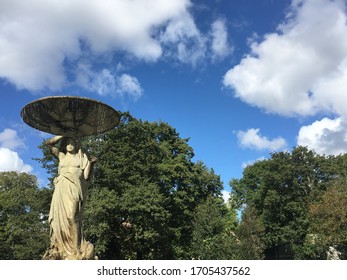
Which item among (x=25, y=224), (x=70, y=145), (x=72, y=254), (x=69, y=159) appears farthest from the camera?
(x=25, y=224)

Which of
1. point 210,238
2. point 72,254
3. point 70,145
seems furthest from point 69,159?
point 210,238

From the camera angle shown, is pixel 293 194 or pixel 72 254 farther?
pixel 293 194

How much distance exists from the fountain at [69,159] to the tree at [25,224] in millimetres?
23656

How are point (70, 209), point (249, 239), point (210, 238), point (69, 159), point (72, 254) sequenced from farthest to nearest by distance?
1. point (249, 239)
2. point (210, 238)
3. point (69, 159)
4. point (70, 209)
5. point (72, 254)

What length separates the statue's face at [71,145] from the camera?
11.6 meters

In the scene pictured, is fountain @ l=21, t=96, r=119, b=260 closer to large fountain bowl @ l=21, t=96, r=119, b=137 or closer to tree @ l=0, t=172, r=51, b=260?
large fountain bowl @ l=21, t=96, r=119, b=137

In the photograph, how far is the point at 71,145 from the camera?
11.7 meters

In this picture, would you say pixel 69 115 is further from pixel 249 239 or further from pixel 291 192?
pixel 291 192

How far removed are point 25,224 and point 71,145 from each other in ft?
89.7

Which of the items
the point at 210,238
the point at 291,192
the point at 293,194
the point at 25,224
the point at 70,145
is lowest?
the point at 70,145

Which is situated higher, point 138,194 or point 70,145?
point 138,194
